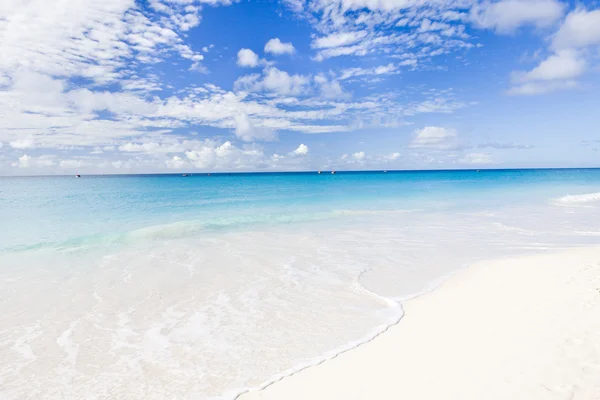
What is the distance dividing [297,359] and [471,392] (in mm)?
2546

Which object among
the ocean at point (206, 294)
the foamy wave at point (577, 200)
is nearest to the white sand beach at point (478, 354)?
the ocean at point (206, 294)

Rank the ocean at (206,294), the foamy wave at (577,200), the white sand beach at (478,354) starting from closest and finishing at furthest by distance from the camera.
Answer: the white sand beach at (478,354) → the ocean at (206,294) → the foamy wave at (577,200)

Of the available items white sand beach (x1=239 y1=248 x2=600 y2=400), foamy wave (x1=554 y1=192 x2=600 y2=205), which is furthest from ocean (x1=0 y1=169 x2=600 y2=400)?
foamy wave (x1=554 y1=192 x2=600 y2=205)

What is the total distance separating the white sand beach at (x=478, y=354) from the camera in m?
4.66

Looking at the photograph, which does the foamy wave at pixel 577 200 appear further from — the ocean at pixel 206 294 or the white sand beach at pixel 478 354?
the white sand beach at pixel 478 354

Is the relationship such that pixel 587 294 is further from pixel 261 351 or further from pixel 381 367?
pixel 261 351

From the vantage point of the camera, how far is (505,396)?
4.46m

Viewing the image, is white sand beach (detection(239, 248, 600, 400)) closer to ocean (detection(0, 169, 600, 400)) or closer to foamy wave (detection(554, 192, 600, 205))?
ocean (detection(0, 169, 600, 400))

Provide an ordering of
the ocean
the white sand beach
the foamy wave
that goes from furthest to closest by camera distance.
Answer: the foamy wave, the ocean, the white sand beach

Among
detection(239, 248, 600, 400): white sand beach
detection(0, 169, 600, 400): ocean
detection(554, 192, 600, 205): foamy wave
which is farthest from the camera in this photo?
detection(554, 192, 600, 205): foamy wave

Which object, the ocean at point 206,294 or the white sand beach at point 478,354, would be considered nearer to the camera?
the white sand beach at point 478,354

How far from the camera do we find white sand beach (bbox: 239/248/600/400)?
4.66m

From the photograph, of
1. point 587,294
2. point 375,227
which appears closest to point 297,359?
point 587,294

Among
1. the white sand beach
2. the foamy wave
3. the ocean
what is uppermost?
the foamy wave
